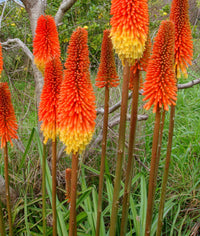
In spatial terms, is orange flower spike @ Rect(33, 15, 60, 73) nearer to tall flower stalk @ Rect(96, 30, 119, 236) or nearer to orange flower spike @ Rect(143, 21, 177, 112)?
tall flower stalk @ Rect(96, 30, 119, 236)

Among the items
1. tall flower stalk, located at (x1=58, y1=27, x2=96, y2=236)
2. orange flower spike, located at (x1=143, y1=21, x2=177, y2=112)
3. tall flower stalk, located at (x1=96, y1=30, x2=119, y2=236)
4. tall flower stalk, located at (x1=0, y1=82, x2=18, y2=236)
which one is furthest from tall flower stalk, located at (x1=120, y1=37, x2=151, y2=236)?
tall flower stalk, located at (x1=0, y1=82, x2=18, y2=236)

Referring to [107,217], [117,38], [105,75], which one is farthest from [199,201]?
[117,38]

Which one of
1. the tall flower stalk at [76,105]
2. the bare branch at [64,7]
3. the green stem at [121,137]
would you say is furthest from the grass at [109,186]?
the bare branch at [64,7]

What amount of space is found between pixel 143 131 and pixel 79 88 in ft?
10.6

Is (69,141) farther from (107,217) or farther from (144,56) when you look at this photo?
(107,217)

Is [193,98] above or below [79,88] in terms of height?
below

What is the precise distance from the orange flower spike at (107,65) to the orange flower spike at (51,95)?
1.20 ft

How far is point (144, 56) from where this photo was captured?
1990 mm

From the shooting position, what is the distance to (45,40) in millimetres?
2262

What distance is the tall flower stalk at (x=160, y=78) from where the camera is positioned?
5.26 ft

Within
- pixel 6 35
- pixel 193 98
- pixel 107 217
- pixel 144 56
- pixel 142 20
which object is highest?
pixel 6 35

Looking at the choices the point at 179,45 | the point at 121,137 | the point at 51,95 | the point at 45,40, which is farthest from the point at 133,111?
the point at 45,40

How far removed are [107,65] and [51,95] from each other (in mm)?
509

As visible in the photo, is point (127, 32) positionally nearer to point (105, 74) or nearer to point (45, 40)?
point (105, 74)
